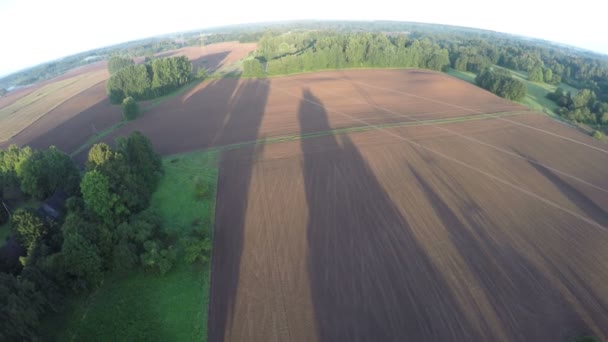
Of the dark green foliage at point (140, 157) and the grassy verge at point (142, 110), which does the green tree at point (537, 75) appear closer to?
the grassy verge at point (142, 110)

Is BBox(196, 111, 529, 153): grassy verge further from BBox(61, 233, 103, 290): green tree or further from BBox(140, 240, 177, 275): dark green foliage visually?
BBox(61, 233, 103, 290): green tree

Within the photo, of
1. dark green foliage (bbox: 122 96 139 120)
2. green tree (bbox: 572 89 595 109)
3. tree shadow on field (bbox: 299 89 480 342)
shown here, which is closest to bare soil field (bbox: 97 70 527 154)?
dark green foliage (bbox: 122 96 139 120)

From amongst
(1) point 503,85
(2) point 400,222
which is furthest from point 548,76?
(2) point 400,222

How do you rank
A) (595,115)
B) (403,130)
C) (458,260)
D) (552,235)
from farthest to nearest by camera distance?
1. (595,115)
2. (403,130)
3. (552,235)
4. (458,260)

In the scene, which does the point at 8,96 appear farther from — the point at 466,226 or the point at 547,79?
the point at 547,79

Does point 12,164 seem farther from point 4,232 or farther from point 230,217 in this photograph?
point 230,217

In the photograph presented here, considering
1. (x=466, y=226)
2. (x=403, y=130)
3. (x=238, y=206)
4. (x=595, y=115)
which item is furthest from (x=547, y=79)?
(x=238, y=206)
